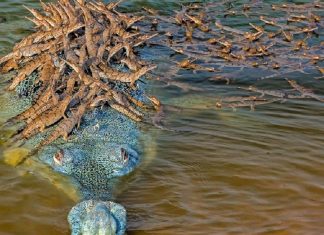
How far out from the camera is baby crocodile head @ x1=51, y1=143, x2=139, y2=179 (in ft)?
19.0

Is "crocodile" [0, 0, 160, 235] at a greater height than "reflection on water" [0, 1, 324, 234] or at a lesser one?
greater

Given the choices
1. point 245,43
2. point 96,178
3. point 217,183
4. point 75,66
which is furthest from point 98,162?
point 245,43

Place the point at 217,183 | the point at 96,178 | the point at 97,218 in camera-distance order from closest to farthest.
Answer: the point at 97,218 → the point at 96,178 → the point at 217,183

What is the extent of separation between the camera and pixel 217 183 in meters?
5.98

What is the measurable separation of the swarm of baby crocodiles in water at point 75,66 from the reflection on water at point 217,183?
0.63m

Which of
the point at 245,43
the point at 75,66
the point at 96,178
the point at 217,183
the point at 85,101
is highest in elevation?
the point at 75,66

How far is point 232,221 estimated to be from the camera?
5.29m

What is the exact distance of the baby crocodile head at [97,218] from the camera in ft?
15.0

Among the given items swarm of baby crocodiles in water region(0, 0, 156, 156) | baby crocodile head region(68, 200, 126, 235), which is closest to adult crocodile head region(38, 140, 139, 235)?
baby crocodile head region(68, 200, 126, 235)

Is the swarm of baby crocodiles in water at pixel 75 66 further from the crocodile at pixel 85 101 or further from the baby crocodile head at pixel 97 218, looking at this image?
the baby crocodile head at pixel 97 218

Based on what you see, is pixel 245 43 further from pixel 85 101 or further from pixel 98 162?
pixel 98 162

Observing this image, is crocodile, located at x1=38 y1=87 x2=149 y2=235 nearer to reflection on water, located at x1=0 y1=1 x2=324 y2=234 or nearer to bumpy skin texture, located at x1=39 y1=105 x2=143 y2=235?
bumpy skin texture, located at x1=39 y1=105 x2=143 y2=235

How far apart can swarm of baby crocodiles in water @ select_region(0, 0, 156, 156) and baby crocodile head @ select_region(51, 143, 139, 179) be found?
0.52 meters

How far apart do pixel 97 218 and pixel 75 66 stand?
10.8 ft
